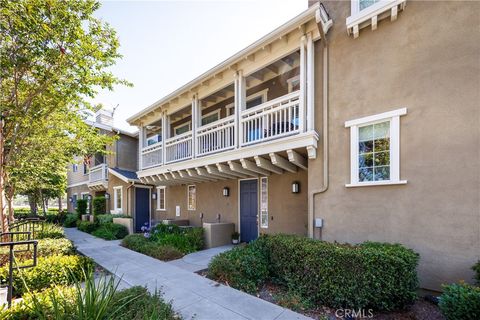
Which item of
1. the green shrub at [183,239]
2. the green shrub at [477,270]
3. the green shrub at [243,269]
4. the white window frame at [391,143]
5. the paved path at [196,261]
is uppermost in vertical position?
the white window frame at [391,143]

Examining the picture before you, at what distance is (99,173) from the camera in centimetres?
1761

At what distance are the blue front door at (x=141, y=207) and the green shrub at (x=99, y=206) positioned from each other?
3.40 meters

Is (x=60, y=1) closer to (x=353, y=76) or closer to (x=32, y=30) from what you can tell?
(x=32, y=30)

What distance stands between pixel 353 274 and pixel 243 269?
2.30 metres

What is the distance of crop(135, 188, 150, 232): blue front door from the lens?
47.9 ft

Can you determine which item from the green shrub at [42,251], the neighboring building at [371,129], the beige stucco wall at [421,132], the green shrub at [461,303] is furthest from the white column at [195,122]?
the green shrub at [461,303]

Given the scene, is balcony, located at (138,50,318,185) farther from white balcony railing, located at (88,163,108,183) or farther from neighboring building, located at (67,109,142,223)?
white balcony railing, located at (88,163,108,183)

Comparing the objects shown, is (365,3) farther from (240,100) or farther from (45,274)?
(45,274)

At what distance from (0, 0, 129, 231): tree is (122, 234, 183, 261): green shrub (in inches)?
146

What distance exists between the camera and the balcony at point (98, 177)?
17031mm

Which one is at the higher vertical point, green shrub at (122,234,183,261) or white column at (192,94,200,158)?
white column at (192,94,200,158)

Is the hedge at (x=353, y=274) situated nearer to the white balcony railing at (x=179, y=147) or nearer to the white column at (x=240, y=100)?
the white column at (x=240, y=100)

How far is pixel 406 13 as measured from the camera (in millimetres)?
5469

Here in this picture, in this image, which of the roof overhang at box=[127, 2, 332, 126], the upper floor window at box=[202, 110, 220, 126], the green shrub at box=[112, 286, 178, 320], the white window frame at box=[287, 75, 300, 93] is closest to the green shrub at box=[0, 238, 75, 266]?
the green shrub at box=[112, 286, 178, 320]
